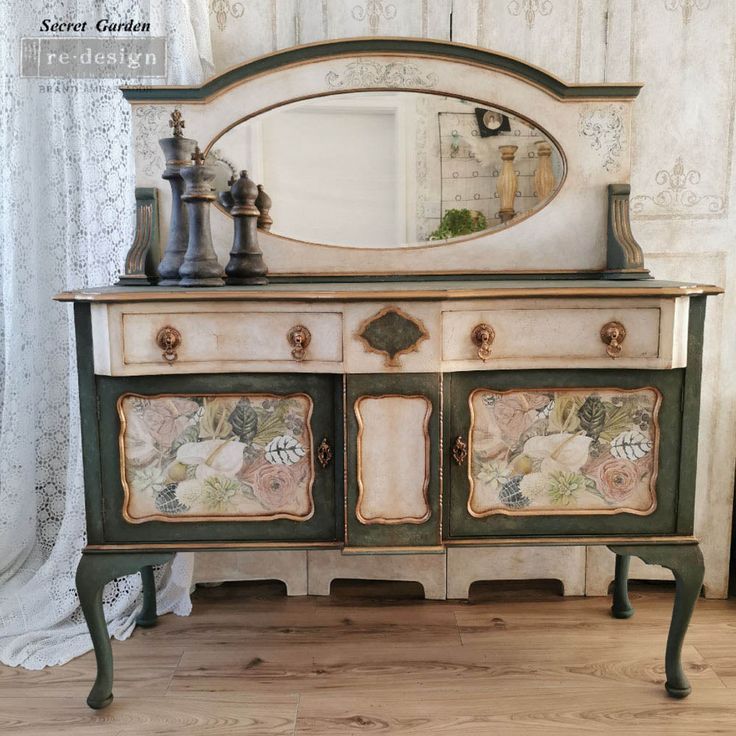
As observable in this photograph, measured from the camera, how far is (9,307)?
7.38ft

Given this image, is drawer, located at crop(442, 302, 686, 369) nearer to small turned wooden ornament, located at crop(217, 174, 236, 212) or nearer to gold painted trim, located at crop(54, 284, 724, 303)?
gold painted trim, located at crop(54, 284, 724, 303)

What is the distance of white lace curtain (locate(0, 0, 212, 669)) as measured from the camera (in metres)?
2.15

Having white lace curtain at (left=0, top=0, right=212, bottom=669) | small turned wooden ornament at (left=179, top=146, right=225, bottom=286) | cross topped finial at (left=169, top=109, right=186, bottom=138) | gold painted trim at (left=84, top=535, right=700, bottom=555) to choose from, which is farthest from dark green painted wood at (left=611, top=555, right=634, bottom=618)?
cross topped finial at (left=169, top=109, right=186, bottom=138)

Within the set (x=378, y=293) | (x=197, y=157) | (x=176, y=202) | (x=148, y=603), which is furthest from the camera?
(x=148, y=603)

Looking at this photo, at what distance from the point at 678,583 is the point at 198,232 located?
1.50m

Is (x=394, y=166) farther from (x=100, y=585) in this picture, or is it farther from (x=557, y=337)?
(x=100, y=585)

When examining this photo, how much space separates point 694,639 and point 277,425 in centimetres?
143

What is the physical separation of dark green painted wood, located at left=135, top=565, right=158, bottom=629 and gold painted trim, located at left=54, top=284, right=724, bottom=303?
98 cm

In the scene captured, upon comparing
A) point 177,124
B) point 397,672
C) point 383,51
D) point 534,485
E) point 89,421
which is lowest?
point 397,672

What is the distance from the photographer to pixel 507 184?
2.11 meters

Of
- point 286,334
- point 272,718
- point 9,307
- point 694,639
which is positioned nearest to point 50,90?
point 9,307

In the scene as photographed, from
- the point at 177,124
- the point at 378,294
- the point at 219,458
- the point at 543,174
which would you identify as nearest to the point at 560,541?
the point at 378,294

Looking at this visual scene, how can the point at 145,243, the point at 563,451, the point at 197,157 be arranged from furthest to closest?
1. the point at 145,243
2. the point at 197,157
3. the point at 563,451

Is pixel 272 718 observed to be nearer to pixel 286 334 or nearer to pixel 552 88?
pixel 286 334
